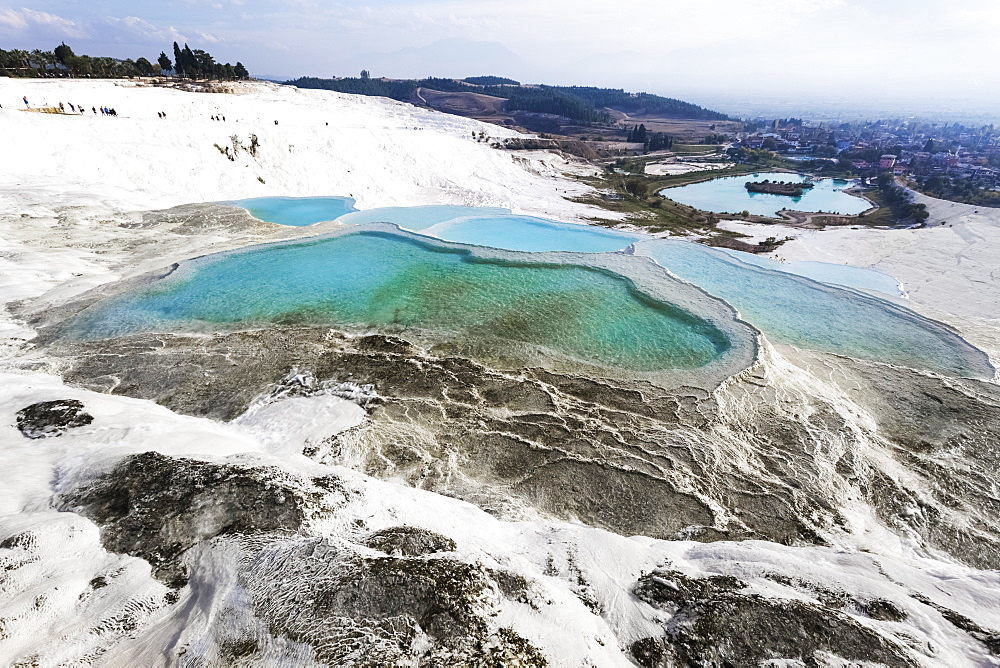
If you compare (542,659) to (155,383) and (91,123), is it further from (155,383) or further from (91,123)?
(91,123)

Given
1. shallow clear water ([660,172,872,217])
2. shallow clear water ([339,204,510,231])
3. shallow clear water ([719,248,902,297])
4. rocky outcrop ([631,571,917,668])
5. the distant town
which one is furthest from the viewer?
the distant town

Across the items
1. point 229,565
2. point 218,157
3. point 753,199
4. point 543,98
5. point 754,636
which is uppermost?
point 543,98

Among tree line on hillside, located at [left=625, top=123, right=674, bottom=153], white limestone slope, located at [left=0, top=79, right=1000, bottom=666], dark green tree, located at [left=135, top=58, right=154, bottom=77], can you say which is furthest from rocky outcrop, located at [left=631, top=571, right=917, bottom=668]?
tree line on hillside, located at [left=625, top=123, right=674, bottom=153]

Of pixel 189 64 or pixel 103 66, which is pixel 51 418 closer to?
pixel 103 66

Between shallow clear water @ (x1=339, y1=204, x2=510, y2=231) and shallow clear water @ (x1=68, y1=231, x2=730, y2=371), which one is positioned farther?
shallow clear water @ (x1=339, y1=204, x2=510, y2=231)

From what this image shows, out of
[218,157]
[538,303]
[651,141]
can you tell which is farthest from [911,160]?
[218,157]

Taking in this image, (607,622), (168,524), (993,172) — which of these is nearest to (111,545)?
(168,524)

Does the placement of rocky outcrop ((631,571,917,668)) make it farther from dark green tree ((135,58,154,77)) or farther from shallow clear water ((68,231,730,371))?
dark green tree ((135,58,154,77))
